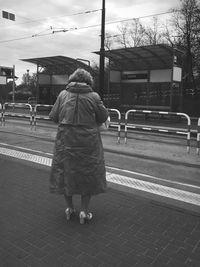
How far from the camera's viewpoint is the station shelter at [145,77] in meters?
17.0

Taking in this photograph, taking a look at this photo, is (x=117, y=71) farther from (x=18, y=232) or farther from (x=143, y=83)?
(x=18, y=232)

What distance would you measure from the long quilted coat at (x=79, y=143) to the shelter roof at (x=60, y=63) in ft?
53.8

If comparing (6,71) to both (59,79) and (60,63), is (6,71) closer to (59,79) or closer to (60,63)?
(59,79)

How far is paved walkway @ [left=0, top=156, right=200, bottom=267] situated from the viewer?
3127 mm

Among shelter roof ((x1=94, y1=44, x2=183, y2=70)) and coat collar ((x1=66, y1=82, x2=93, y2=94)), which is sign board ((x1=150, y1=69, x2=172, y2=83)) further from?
coat collar ((x1=66, y1=82, x2=93, y2=94))

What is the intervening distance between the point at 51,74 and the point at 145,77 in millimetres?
6795

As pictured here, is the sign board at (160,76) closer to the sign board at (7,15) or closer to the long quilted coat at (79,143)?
the sign board at (7,15)

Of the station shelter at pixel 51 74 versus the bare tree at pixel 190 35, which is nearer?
the station shelter at pixel 51 74

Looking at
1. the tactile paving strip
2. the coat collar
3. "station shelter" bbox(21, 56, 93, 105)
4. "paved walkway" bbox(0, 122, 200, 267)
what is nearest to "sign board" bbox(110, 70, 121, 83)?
"station shelter" bbox(21, 56, 93, 105)

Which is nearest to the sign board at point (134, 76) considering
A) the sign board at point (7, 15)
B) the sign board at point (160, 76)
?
the sign board at point (160, 76)

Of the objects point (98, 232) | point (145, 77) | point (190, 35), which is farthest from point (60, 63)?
point (98, 232)

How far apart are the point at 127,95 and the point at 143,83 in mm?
1835

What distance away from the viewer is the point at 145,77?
18.9 m


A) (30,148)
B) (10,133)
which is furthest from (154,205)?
(10,133)
